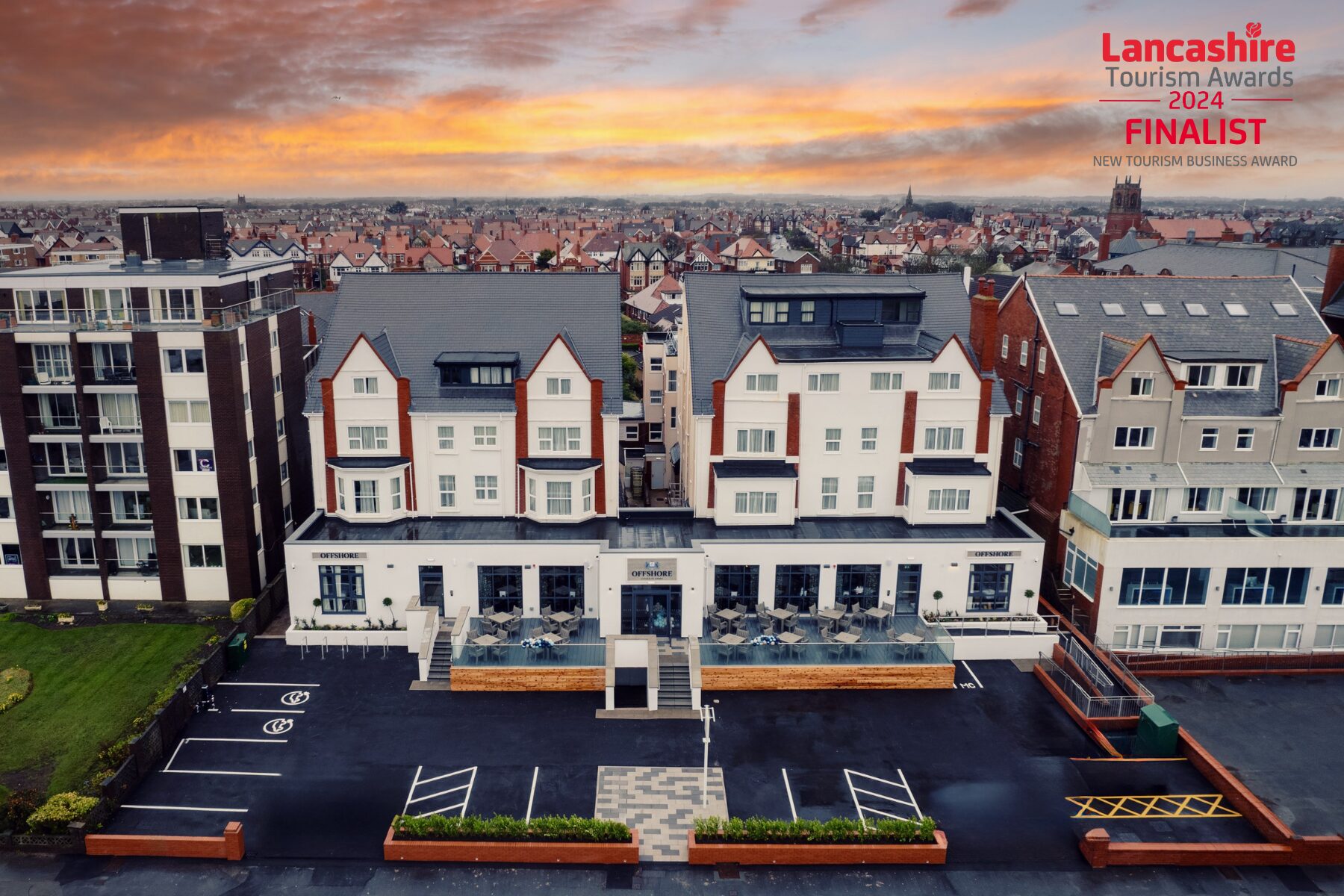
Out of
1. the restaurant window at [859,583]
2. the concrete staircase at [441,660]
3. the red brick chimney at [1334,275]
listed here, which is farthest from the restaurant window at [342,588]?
the red brick chimney at [1334,275]

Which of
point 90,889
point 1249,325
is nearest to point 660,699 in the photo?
point 90,889

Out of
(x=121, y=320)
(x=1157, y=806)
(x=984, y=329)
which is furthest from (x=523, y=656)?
(x=984, y=329)

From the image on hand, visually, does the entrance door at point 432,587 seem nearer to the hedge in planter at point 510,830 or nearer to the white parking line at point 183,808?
the white parking line at point 183,808

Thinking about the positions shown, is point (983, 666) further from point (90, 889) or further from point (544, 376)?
point (90, 889)

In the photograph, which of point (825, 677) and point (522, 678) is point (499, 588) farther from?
point (825, 677)

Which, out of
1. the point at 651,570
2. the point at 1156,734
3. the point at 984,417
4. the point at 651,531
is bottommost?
the point at 1156,734

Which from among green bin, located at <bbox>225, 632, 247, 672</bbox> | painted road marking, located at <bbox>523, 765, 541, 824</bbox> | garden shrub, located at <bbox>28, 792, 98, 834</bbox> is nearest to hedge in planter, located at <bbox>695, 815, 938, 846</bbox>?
painted road marking, located at <bbox>523, 765, 541, 824</bbox>

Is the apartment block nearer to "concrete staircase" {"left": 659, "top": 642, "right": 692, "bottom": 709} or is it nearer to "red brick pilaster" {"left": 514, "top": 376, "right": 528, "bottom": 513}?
"red brick pilaster" {"left": 514, "top": 376, "right": 528, "bottom": 513}
